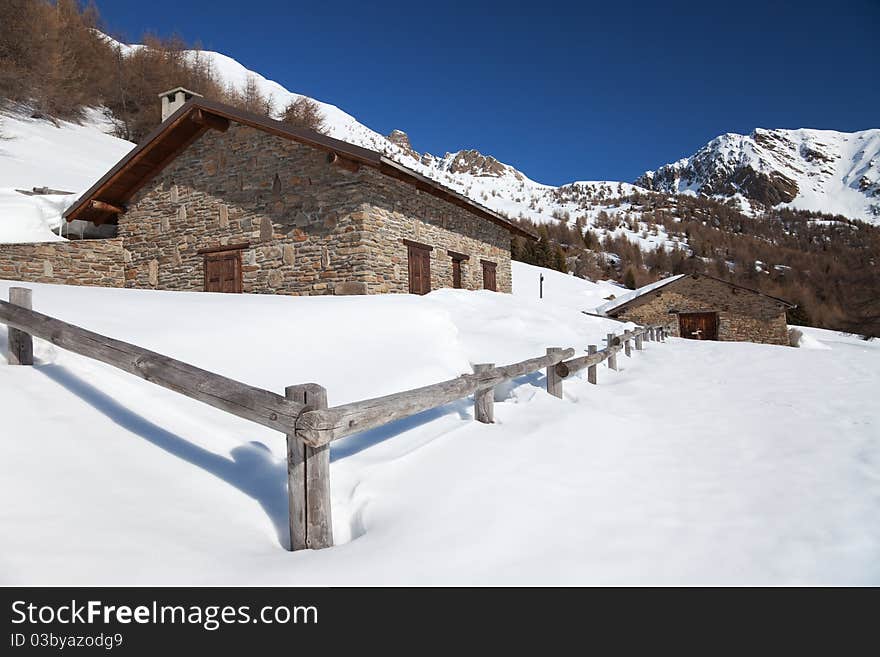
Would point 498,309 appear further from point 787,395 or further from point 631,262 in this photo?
point 631,262

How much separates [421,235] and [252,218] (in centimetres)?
469

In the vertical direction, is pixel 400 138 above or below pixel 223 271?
above

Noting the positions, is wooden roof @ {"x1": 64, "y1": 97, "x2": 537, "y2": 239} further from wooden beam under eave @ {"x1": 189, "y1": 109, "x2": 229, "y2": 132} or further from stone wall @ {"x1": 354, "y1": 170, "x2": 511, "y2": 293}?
stone wall @ {"x1": 354, "y1": 170, "x2": 511, "y2": 293}

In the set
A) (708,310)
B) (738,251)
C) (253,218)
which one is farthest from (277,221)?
(738,251)

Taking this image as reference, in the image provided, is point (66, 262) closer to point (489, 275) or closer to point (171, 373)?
point (171, 373)

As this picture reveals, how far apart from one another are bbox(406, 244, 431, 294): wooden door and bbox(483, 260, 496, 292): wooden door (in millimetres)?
3811

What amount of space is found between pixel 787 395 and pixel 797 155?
9342 inches

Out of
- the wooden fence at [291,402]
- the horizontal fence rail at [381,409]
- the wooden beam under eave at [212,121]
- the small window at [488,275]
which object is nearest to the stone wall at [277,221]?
the wooden beam under eave at [212,121]

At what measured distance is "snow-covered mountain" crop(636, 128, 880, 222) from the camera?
14162 cm

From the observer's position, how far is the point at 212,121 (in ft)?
40.9

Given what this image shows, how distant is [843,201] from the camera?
470ft
